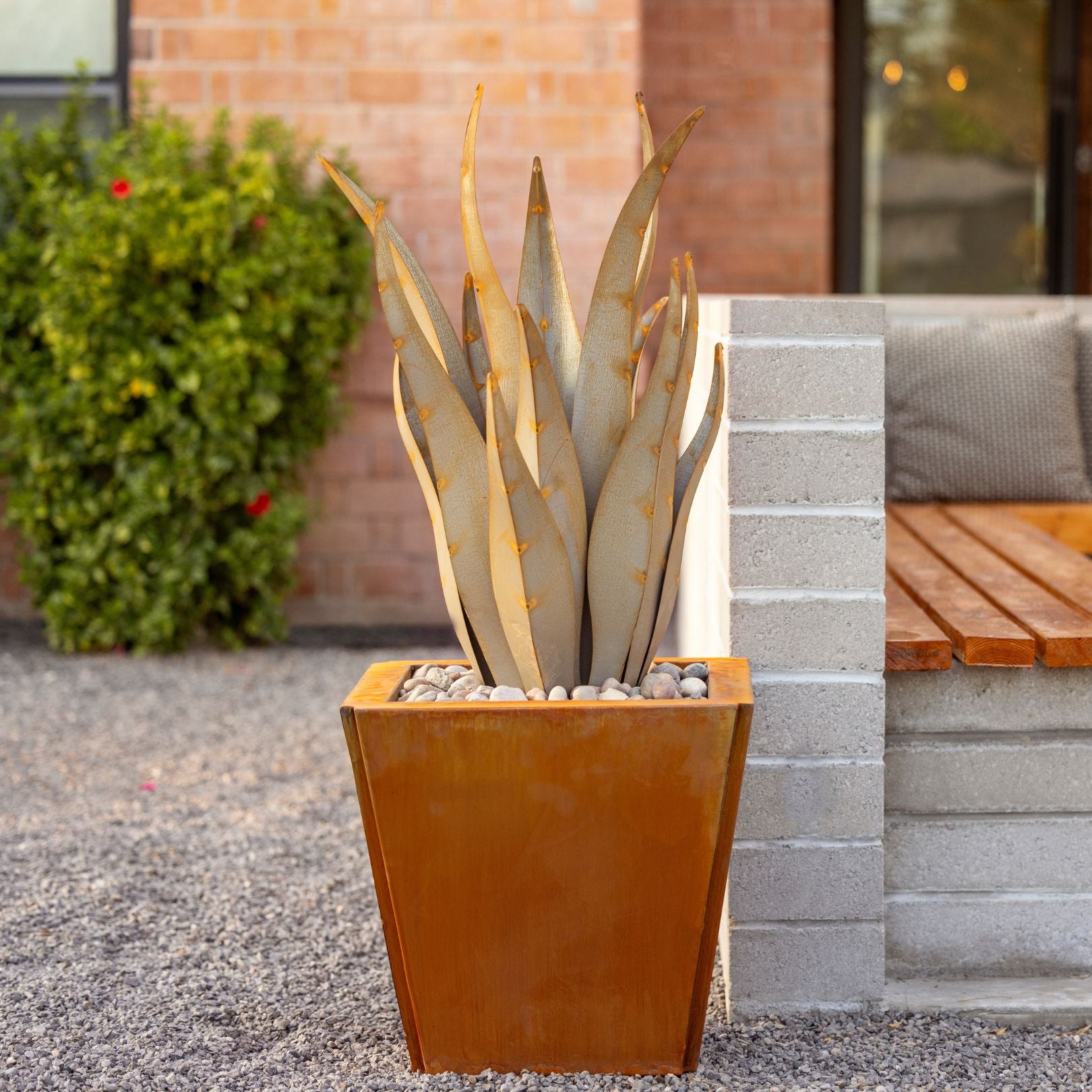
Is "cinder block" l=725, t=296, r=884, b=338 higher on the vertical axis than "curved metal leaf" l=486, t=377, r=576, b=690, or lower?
higher

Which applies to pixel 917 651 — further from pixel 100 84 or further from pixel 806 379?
pixel 100 84

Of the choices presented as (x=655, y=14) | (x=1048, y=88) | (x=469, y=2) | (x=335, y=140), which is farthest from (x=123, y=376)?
(x=1048, y=88)

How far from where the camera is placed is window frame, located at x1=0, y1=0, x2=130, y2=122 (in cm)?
406

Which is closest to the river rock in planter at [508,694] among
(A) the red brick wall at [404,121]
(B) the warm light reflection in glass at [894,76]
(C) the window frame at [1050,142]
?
(A) the red brick wall at [404,121]

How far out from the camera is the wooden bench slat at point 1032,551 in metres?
1.93

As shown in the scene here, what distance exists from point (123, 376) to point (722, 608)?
2.31 metres

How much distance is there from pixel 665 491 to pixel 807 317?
27cm

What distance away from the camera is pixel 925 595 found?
74.5 inches

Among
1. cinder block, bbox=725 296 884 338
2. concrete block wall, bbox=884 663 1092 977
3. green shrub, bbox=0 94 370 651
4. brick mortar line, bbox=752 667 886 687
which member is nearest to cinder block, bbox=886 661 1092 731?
concrete block wall, bbox=884 663 1092 977

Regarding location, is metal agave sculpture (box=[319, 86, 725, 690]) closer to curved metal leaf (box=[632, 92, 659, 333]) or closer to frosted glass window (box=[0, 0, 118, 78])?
curved metal leaf (box=[632, 92, 659, 333])

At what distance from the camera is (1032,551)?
7.63 feet

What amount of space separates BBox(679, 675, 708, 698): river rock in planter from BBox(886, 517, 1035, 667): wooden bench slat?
0.37m

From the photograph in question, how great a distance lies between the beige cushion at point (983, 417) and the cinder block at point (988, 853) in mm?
1496

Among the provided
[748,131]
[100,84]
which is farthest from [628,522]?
[748,131]
